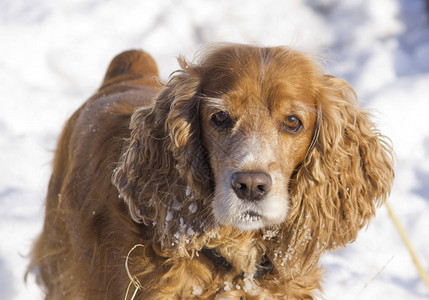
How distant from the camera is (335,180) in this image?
2.76 metres

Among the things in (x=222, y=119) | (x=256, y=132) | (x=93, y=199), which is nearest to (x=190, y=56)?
A: (x=93, y=199)

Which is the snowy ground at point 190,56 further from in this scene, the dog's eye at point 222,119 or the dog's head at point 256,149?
the dog's eye at point 222,119

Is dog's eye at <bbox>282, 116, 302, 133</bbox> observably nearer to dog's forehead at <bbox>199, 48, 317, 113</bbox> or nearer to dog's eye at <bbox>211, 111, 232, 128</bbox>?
dog's forehead at <bbox>199, 48, 317, 113</bbox>

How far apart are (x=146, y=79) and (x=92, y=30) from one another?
3.90 m

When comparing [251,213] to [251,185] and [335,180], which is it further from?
[335,180]

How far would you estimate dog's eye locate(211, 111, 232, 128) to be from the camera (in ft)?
8.40

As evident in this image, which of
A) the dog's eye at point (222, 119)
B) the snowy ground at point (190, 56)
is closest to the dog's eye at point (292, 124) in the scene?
the dog's eye at point (222, 119)

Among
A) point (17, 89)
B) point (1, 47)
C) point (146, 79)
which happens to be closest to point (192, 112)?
point (146, 79)

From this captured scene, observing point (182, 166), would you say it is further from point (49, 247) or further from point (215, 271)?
point (49, 247)

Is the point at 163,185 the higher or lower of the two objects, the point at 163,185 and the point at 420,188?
the higher

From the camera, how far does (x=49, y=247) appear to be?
379cm

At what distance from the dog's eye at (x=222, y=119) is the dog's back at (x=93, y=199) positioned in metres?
0.68

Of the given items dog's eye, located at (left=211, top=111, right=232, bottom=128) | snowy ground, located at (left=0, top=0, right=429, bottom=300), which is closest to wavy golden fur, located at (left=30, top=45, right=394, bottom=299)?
dog's eye, located at (left=211, top=111, right=232, bottom=128)

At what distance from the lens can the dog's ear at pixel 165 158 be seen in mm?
2652
